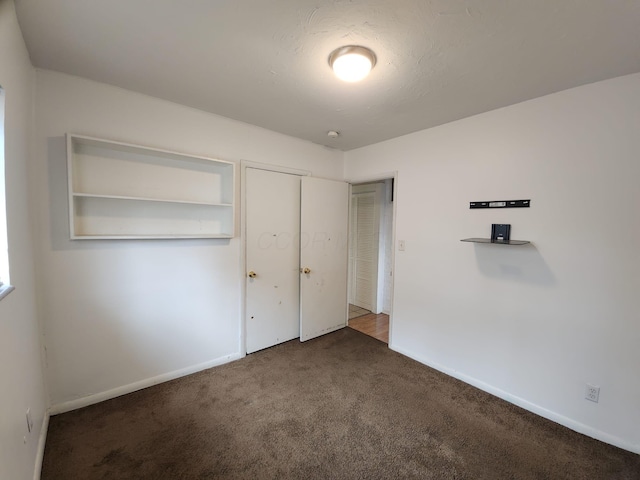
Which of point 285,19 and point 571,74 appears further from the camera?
point 571,74

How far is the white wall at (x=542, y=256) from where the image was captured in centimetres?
171

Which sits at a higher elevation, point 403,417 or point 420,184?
point 420,184

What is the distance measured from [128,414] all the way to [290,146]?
2846mm

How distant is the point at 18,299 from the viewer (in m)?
1.32

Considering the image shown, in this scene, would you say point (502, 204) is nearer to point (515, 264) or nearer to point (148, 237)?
point (515, 264)

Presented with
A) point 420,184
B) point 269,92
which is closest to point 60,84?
point 269,92

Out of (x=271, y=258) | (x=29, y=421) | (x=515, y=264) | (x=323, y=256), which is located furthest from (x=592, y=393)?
(x=29, y=421)

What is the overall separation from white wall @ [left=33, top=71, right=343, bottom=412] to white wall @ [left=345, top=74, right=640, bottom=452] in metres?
1.99

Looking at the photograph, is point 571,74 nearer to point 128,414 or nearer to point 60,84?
point 60,84

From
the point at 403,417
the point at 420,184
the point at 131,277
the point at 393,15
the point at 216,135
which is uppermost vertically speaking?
the point at 393,15

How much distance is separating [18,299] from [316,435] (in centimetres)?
189

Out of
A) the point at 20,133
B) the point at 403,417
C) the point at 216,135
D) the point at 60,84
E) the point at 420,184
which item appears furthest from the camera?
the point at 420,184

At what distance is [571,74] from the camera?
1683 millimetres

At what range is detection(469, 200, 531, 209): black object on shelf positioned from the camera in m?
2.07
